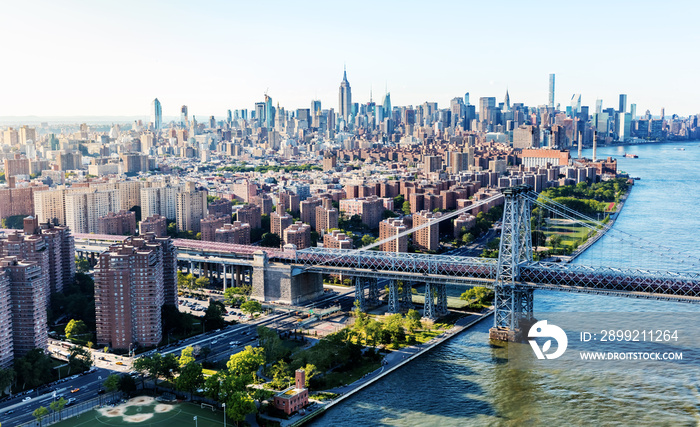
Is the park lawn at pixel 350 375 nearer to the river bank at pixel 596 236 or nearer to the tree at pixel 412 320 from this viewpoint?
the tree at pixel 412 320

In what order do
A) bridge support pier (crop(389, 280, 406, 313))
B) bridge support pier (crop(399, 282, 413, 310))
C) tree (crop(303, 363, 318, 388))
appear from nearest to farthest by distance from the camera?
1. tree (crop(303, 363, 318, 388))
2. bridge support pier (crop(389, 280, 406, 313))
3. bridge support pier (crop(399, 282, 413, 310))

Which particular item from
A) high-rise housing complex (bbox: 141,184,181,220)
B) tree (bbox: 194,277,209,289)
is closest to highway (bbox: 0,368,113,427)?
tree (bbox: 194,277,209,289)

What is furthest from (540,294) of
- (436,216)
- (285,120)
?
(285,120)

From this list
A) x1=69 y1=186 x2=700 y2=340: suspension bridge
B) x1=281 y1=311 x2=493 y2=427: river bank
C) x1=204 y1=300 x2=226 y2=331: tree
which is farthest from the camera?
x1=204 y1=300 x2=226 y2=331: tree

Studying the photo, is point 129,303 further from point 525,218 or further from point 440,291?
point 525,218

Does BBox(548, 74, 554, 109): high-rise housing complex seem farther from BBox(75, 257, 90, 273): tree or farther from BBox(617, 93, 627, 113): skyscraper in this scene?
BBox(75, 257, 90, 273): tree

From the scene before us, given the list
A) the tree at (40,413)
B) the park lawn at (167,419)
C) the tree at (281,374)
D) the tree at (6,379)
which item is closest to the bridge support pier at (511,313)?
the tree at (281,374)
